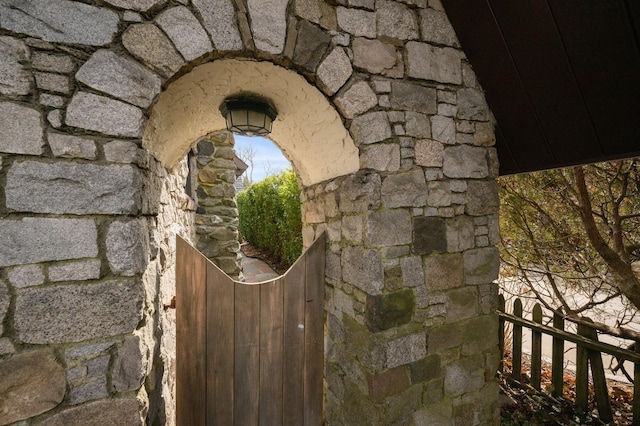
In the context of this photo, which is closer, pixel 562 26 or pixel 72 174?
pixel 72 174

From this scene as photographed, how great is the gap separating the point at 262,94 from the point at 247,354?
1.77 meters

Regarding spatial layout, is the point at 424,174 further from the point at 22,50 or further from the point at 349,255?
the point at 22,50

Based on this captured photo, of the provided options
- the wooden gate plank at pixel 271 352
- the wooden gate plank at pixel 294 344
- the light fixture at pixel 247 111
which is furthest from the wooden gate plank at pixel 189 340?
the light fixture at pixel 247 111

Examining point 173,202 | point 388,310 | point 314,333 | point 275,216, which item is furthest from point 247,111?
point 275,216

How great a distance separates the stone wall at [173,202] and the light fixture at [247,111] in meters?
0.15

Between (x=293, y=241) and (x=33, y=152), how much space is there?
4.63 m

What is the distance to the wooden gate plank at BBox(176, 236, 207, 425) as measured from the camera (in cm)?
190

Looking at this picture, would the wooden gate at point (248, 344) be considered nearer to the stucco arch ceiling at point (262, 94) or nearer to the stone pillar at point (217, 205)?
the stucco arch ceiling at point (262, 94)

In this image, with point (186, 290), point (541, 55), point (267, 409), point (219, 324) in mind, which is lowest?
point (267, 409)

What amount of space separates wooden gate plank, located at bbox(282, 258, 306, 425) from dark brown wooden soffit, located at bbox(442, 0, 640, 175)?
5.66 feet

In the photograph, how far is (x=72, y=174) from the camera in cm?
116

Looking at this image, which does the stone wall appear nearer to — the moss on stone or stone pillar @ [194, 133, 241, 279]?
the moss on stone

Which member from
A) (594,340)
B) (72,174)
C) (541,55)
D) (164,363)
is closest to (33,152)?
(72,174)

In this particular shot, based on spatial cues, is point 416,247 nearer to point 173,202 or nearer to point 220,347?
point 220,347
